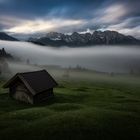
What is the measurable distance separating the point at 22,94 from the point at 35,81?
459 centimetres

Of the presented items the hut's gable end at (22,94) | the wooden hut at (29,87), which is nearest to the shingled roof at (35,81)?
the wooden hut at (29,87)

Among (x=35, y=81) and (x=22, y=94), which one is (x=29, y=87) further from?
(x=22, y=94)

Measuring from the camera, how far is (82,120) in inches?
1202

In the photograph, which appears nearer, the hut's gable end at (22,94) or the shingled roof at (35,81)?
the shingled roof at (35,81)

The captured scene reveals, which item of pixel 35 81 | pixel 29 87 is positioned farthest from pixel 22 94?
pixel 35 81

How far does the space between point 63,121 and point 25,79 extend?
21.6 metres

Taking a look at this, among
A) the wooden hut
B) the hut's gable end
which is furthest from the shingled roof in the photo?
the hut's gable end

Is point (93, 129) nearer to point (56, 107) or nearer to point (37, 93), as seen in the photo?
point (56, 107)

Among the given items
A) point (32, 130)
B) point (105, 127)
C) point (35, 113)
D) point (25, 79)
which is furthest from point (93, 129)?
point (25, 79)

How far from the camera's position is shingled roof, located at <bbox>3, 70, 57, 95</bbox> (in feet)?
155

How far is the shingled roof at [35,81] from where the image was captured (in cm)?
4728

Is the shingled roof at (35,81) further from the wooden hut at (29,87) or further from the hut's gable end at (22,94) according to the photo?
the hut's gable end at (22,94)

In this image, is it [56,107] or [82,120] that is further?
[56,107]

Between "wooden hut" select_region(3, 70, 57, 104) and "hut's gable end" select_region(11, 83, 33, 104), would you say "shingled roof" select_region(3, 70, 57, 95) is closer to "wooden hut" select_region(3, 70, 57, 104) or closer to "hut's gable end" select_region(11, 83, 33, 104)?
"wooden hut" select_region(3, 70, 57, 104)
